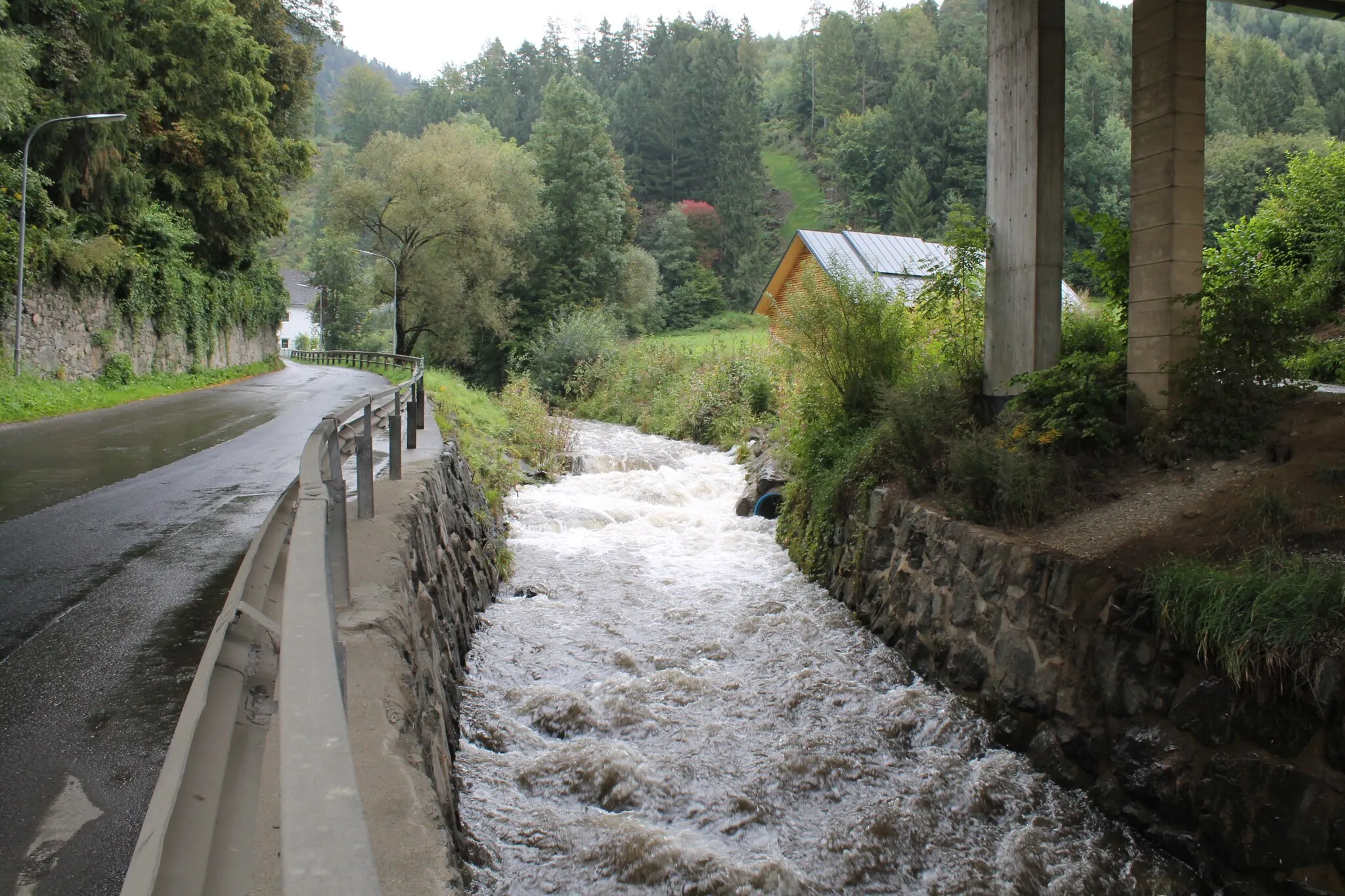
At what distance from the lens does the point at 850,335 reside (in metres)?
10.9

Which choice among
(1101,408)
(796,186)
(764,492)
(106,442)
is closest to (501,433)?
(764,492)

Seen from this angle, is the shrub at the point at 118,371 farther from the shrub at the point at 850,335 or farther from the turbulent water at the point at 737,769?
the shrub at the point at 850,335

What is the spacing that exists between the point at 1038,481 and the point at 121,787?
631 centimetres

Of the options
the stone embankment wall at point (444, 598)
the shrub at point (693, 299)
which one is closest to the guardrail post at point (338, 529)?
the stone embankment wall at point (444, 598)

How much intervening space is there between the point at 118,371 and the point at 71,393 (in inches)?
194

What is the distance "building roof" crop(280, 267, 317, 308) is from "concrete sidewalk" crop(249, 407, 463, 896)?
93.7m

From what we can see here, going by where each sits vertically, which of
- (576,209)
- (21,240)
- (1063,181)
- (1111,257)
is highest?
(576,209)

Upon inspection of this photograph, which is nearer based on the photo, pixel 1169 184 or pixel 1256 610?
pixel 1256 610

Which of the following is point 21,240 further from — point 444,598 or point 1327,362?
point 1327,362

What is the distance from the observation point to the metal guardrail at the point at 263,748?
123 centimetres

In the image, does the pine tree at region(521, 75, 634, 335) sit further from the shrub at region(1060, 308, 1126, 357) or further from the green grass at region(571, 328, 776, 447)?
the shrub at region(1060, 308, 1126, 357)

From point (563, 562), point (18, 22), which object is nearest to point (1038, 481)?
point (563, 562)

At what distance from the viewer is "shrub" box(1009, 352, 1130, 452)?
7887 mm

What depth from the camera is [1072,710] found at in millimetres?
5992
